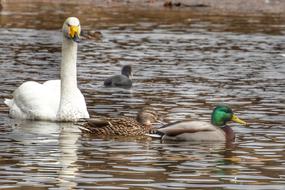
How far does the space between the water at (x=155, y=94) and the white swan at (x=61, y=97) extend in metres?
0.28

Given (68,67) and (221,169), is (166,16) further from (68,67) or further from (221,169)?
(221,169)

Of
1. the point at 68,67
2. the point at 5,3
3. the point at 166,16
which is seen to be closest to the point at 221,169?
the point at 68,67

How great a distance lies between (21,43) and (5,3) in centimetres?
1801

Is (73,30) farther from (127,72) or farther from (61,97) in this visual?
(127,72)

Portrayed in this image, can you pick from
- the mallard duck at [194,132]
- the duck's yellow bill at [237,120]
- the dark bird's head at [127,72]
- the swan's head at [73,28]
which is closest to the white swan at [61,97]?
the swan's head at [73,28]

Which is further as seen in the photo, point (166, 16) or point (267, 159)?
point (166, 16)

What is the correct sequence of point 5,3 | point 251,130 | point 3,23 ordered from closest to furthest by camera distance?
1. point 251,130
2. point 3,23
3. point 5,3

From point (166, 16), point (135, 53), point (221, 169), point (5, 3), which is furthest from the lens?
point (5, 3)

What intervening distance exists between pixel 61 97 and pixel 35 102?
0.43 m

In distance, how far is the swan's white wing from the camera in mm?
18719

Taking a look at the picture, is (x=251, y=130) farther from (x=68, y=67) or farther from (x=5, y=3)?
(x=5, y=3)

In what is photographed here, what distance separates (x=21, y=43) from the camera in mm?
31359

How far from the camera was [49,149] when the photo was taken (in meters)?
15.3

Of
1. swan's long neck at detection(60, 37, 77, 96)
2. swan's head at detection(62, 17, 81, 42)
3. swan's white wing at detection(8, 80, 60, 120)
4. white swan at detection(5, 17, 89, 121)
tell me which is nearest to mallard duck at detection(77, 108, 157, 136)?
white swan at detection(5, 17, 89, 121)
